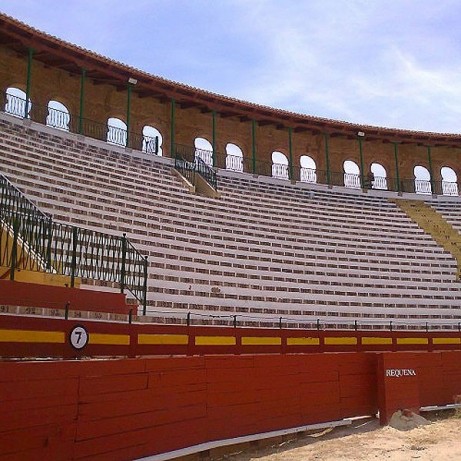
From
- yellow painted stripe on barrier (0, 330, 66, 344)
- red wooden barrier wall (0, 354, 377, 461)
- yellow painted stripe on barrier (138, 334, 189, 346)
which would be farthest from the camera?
yellow painted stripe on barrier (138, 334, 189, 346)

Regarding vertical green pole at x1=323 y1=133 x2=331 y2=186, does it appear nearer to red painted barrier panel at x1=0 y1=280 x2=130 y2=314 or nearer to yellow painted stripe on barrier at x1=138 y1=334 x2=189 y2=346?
yellow painted stripe on barrier at x1=138 y1=334 x2=189 y2=346

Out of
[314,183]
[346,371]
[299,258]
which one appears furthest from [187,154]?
[346,371]

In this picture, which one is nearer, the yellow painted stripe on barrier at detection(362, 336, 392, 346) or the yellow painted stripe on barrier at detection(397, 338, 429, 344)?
the yellow painted stripe on barrier at detection(362, 336, 392, 346)

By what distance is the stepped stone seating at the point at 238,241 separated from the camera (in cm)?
1302

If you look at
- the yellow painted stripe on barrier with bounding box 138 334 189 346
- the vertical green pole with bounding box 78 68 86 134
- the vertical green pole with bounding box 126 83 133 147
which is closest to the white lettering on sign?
the yellow painted stripe on barrier with bounding box 138 334 189 346

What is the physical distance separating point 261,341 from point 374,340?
401cm

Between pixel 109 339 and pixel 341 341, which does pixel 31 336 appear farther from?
pixel 341 341

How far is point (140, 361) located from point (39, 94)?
53.4 feet

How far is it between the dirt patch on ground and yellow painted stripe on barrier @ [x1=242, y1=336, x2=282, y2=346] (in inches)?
94.3

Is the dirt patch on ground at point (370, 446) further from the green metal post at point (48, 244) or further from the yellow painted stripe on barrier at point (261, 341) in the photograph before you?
the green metal post at point (48, 244)

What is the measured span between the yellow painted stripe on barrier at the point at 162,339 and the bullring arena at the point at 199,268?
0.04 metres

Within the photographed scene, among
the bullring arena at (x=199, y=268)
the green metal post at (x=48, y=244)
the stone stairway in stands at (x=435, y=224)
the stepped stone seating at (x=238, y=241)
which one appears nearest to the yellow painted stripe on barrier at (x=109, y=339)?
the bullring arena at (x=199, y=268)

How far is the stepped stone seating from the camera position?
13.0 m

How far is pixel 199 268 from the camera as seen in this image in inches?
544
